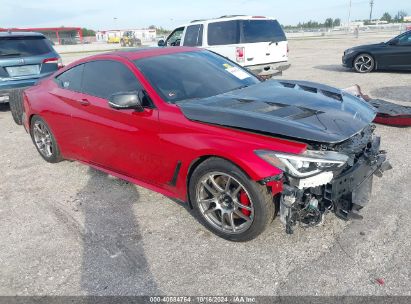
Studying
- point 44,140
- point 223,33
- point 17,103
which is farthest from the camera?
point 223,33

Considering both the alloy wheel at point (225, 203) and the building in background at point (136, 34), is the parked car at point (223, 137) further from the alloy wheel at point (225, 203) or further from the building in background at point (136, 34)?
the building in background at point (136, 34)

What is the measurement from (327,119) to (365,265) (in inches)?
47.2

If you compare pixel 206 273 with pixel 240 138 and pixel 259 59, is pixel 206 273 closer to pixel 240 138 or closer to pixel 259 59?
pixel 240 138

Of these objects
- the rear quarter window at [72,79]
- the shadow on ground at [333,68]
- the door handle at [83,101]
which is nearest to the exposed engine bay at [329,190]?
the door handle at [83,101]

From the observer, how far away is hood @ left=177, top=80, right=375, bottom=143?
8.98ft

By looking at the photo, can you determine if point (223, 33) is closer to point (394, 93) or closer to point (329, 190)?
point (394, 93)

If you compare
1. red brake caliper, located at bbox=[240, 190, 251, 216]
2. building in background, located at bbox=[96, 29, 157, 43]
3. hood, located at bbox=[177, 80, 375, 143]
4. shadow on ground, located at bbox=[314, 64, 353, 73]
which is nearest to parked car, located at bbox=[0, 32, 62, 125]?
hood, located at bbox=[177, 80, 375, 143]

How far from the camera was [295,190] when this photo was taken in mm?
2682

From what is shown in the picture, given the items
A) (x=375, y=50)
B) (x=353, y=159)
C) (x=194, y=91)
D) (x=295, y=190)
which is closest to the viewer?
(x=295, y=190)

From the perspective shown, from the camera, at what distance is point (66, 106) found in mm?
4480

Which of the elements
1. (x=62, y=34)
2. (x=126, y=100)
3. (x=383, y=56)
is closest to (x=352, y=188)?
(x=126, y=100)

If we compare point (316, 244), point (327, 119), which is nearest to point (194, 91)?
point (327, 119)

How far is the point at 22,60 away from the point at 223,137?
22.5 ft

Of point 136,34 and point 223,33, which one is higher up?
point 136,34
